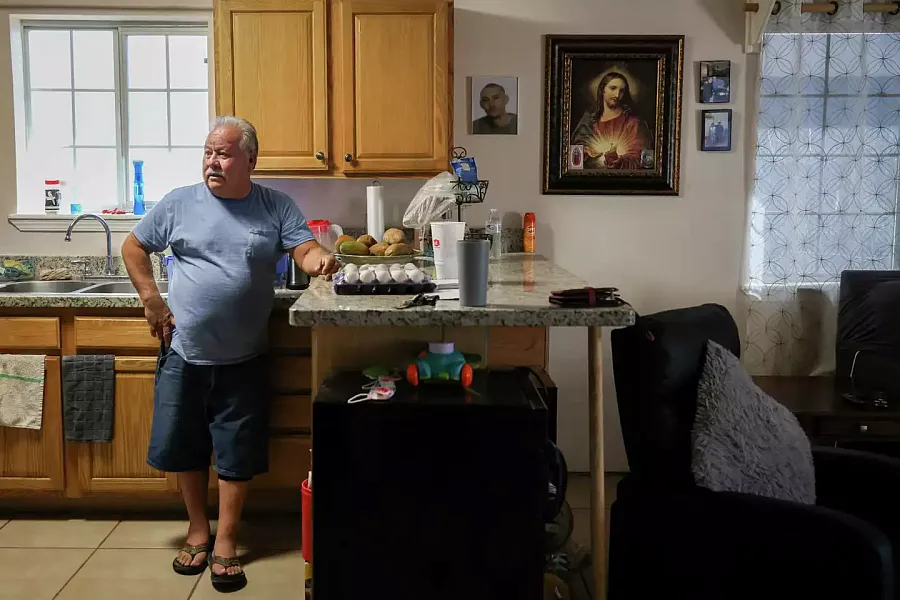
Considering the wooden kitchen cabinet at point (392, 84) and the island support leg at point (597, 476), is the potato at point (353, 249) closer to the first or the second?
the wooden kitchen cabinet at point (392, 84)

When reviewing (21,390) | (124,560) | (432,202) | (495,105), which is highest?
(495,105)

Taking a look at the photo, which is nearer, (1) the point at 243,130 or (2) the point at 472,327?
(2) the point at 472,327

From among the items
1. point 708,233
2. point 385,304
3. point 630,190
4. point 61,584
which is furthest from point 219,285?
point 708,233

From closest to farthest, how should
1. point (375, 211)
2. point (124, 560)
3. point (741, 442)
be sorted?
point (741, 442), point (124, 560), point (375, 211)

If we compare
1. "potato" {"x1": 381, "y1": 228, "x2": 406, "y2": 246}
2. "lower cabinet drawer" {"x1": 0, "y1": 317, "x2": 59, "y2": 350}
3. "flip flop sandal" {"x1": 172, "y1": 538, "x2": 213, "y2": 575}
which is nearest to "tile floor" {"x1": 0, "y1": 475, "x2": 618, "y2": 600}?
"flip flop sandal" {"x1": 172, "y1": 538, "x2": 213, "y2": 575}

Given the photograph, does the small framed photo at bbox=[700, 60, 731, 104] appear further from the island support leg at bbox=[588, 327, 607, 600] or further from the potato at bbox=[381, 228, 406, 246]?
the island support leg at bbox=[588, 327, 607, 600]

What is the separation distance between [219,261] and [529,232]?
140cm

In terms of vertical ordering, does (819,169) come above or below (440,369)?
above

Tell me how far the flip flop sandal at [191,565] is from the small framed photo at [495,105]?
1966mm

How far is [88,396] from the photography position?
2975mm

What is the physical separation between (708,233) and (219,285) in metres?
2.13

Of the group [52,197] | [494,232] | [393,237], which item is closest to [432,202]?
[393,237]

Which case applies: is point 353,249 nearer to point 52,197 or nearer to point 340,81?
point 340,81

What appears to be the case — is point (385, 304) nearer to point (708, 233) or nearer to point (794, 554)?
point (794, 554)
